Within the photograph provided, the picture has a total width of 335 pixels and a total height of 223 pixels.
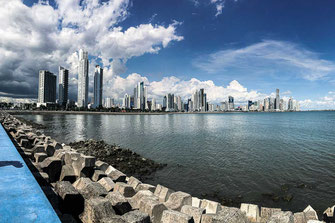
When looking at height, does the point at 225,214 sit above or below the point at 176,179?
above

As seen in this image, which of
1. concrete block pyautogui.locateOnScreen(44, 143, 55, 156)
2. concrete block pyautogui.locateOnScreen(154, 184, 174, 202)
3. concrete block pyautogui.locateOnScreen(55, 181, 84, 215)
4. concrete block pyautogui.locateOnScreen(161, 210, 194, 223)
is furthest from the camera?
concrete block pyautogui.locateOnScreen(44, 143, 55, 156)

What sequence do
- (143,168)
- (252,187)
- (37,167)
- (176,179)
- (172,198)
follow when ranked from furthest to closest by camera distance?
(143,168), (176,179), (252,187), (37,167), (172,198)

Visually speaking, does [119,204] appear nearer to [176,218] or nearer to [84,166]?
[176,218]

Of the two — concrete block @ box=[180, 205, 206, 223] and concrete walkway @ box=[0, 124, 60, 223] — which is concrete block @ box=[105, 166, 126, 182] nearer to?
concrete block @ box=[180, 205, 206, 223]

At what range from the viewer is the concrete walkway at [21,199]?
304 centimetres

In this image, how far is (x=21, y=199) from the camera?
11.6ft

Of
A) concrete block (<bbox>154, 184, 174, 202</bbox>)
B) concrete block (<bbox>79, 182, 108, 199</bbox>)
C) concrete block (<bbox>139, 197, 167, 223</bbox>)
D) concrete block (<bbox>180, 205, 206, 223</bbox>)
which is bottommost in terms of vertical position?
concrete block (<bbox>154, 184, 174, 202</bbox>)

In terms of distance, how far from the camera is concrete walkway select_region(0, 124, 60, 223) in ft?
9.98

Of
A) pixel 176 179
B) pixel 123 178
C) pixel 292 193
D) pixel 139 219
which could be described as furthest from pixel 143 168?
pixel 139 219

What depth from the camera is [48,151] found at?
1134 cm

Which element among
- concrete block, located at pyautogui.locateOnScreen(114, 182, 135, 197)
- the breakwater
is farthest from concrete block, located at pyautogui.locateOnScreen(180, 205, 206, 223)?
concrete block, located at pyautogui.locateOnScreen(114, 182, 135, 197)

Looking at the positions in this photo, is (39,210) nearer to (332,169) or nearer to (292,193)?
(292,193)

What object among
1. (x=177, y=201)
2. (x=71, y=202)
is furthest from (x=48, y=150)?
(x=177, y=201)

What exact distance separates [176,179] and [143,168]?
11.7 ft
